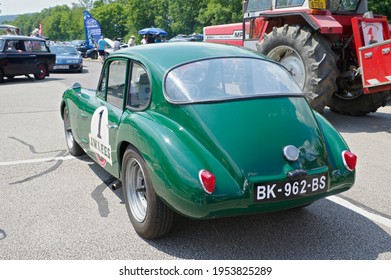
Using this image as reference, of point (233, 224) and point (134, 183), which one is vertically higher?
point (134, 183)

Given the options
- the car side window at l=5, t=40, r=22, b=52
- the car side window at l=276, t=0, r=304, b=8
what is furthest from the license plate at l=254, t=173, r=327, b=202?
the car side window at l=5, t=40, r=22, b=52

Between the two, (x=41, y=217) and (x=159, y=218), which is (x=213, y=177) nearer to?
(x=159, y=218)

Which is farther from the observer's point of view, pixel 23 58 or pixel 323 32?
pixel 23 58

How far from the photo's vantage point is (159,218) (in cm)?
308

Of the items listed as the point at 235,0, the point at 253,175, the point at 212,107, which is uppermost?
the point at 235,0

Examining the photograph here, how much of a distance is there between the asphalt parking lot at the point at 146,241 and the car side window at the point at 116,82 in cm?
102

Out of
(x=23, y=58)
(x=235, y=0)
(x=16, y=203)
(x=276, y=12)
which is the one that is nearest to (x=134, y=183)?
(x=16, y=203)

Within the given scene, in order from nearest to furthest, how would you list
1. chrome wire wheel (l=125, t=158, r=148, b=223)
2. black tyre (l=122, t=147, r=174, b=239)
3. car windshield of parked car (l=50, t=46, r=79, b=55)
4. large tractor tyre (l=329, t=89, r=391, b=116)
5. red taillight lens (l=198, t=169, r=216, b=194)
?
red taillight lens (l=198, t=169, r=216, b=194), black tyre (l=122, t=147, r=174, b=239), chrome wire wheel (l=125, t=158, r=148, b=223), large tractor tyre (l=329, t=89, r=391, b=116), car windshield of parked car (l=50, t=46, r=79, b=55)

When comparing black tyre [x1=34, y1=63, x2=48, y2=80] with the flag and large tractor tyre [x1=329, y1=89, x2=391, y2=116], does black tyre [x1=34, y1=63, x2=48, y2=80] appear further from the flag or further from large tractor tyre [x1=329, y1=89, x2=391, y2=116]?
the flag

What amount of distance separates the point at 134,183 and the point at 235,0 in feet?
154

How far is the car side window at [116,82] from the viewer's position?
12.8 feet

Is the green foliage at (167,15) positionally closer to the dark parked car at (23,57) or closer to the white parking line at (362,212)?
the dark parked car at (23,57)

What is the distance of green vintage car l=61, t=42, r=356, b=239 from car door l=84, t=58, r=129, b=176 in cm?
2

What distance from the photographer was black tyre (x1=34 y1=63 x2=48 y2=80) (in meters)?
15.6
